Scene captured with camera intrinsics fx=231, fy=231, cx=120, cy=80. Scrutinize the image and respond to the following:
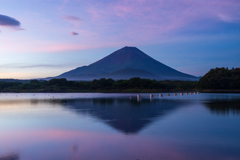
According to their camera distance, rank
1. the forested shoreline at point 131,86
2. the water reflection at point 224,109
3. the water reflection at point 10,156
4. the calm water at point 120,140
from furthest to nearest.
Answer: the forested shoreline at point 131,86 → the water reflection at point 224,109 → the calm water at point 120,140 → the water reflection at point 10,156

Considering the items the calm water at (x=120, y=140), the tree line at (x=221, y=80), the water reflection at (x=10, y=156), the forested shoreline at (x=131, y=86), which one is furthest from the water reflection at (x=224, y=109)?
the tree line at (x=221, y=80)

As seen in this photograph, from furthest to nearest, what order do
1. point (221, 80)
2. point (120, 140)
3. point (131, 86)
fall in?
point (221, 80) < point (131, 86) < point (120, 140)

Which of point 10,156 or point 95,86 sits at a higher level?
point 95,86

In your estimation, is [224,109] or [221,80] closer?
[224,109]

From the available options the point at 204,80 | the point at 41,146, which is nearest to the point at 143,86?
the point at 204,80

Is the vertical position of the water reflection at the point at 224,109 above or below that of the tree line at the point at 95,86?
below

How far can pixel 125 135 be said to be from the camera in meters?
9.45

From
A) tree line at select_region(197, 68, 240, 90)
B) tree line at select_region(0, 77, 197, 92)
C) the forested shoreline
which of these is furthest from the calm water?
tree line at select_region(197, 68, 240, 90)

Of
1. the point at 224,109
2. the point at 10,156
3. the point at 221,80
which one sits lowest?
the point at 10,156

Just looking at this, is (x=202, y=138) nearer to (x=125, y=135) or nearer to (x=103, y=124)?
(x=125, y=135)

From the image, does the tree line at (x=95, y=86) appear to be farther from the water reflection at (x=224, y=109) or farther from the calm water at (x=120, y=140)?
the calm water at (x=120, y=140)

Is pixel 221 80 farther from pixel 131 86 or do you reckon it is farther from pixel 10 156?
pixel 10 156

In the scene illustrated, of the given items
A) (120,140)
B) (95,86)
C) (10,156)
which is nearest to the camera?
(10,156)

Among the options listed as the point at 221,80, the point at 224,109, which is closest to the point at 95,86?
the point at 221,80
